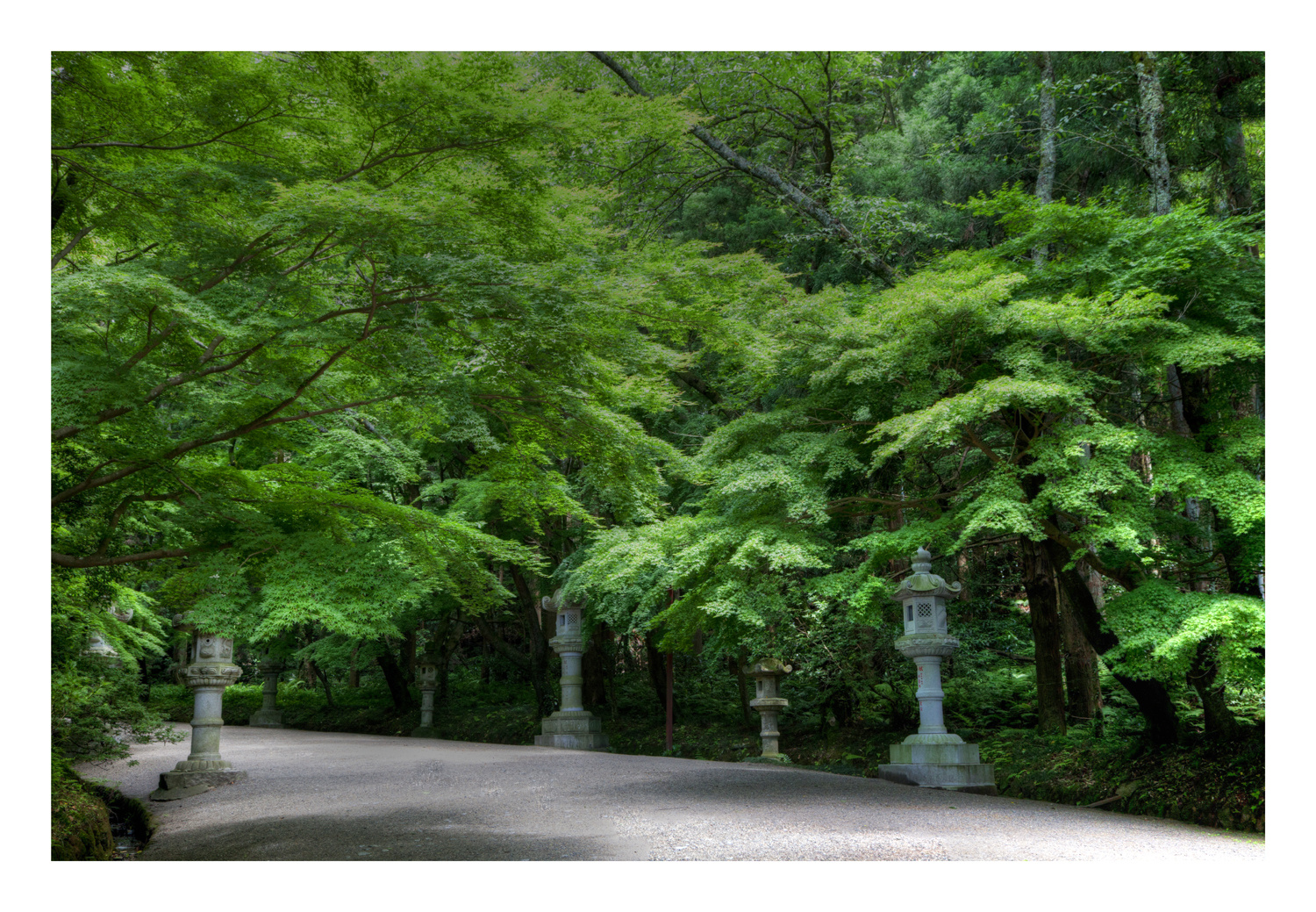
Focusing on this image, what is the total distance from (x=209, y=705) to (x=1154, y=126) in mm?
8591

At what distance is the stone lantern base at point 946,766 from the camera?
6.52 metres

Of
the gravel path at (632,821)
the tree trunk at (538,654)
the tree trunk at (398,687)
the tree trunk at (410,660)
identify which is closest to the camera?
the gravel path at (632,821)

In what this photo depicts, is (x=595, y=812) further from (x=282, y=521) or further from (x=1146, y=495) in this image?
(x=1146, y=495)

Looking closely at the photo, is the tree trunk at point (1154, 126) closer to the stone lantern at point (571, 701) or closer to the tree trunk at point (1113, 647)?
the tree trunk at point (1113, 647)

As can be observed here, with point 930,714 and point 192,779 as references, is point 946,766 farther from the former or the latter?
point 192,779

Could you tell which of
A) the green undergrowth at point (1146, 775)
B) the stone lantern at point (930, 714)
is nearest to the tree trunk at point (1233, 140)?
the stone lantern at point (930, 714)

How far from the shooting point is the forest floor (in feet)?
17.7

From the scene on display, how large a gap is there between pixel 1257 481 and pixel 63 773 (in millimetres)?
7049

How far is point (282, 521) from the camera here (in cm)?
561

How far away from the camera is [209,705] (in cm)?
753

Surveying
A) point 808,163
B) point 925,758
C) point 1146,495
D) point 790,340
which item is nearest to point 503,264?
point 790,340

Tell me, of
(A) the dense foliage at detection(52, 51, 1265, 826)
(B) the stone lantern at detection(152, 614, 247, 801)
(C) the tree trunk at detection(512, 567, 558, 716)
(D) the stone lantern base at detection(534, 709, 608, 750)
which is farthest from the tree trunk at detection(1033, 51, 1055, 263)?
(B) the stone lantern at detection(152, 614, 247, 801)

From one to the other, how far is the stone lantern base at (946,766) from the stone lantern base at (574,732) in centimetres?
484

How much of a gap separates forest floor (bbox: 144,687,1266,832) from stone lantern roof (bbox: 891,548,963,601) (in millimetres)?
1573
